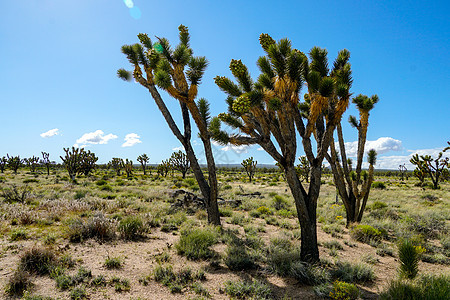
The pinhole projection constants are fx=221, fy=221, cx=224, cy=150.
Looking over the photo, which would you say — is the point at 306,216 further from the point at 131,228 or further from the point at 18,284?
the point at 18,284

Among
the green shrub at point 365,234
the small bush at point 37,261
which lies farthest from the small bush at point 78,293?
the green shrub at point 365,234

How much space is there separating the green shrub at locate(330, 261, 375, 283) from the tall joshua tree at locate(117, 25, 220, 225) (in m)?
4.65

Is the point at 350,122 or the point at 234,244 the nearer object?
the point at 234,244

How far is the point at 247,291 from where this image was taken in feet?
14.3

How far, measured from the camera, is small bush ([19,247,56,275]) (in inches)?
182

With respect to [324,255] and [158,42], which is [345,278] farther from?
[158,42]

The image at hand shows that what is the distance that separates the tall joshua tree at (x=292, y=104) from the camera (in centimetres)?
550

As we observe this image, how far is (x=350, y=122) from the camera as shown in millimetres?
9719

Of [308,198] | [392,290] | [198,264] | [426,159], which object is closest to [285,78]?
[308,198]

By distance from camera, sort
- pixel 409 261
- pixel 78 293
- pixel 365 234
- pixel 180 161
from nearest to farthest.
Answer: pixel 78 293 < pixel 409 261 < pixel 365 234 < pixel 180 161

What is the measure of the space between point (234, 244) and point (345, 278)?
3.11 metres

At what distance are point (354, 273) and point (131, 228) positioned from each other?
643cm

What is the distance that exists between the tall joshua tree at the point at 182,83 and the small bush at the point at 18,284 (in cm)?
565

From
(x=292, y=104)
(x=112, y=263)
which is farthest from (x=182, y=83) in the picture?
(x=112, y=263)
